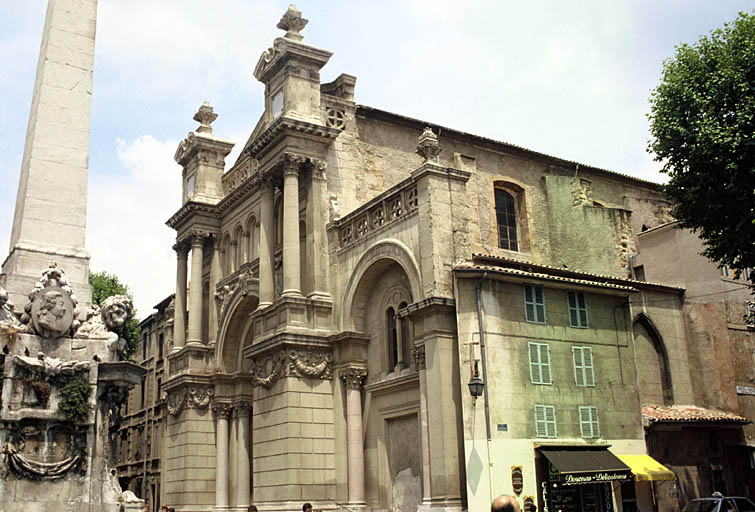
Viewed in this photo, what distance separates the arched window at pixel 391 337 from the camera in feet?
85.1

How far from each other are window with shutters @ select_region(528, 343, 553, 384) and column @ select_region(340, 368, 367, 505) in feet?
20.0

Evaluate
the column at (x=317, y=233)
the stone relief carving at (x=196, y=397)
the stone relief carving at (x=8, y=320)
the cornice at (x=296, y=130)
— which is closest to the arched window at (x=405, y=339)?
the column at (x=317, y=233)

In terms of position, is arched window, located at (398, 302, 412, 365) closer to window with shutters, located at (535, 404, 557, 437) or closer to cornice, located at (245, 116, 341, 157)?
window with shutters, located at (535, 404, 557, 437)

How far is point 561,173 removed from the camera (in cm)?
3475

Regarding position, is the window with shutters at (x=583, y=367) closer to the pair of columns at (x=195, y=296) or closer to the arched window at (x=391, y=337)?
the arched window at (x=391, y=337)

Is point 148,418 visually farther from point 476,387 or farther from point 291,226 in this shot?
point 476,387

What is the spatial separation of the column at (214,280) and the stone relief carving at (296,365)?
8.00 m

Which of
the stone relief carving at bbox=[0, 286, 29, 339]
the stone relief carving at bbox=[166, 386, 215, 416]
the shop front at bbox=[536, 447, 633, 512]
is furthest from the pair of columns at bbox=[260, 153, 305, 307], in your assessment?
the stone relief carving at bbox=[0, 286, 29, 339]

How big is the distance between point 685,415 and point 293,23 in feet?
63.2

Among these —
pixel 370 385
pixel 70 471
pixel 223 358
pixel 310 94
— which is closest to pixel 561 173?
pixel 310 94

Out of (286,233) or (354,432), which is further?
(286,233)

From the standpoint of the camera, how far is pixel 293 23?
98.4 ft

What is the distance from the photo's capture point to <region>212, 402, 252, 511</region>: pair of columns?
3138 centimetres

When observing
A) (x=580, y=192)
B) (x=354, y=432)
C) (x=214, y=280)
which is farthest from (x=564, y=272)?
(x=214, y=280)
